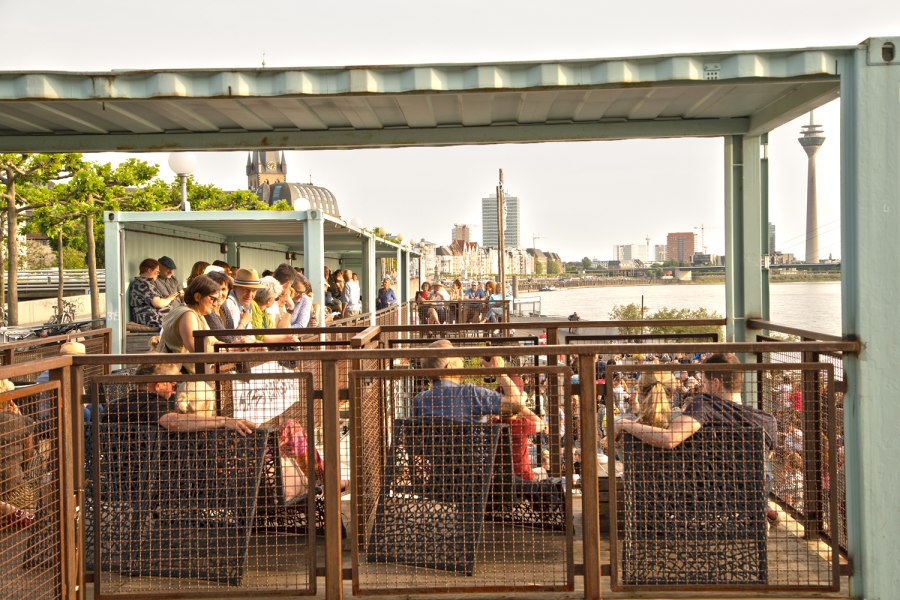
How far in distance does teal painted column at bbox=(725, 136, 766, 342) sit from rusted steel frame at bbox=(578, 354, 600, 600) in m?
3.17

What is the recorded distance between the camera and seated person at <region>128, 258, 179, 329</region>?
1134 centimetres

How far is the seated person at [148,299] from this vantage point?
1134 cm

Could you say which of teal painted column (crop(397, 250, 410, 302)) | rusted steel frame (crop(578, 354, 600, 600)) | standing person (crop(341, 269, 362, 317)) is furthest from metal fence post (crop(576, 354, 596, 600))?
teal painted column (crop(397, 250, 410, 302))

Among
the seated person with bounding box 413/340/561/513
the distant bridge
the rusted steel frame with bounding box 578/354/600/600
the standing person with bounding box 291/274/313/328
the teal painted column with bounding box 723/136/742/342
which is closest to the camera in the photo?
the rusted steel frame with bounding box 578/354/600/600

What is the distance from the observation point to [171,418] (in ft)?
14.6

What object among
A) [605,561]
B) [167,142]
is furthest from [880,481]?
[167,142]

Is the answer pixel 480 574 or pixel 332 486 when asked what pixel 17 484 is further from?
pixel 480 574

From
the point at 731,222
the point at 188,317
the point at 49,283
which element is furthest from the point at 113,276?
the point at 49,283

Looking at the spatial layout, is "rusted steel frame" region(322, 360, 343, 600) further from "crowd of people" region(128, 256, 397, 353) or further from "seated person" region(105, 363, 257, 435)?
"crowd of people" region(128, 256, 397, 353)

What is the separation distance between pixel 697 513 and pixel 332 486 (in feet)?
5.73

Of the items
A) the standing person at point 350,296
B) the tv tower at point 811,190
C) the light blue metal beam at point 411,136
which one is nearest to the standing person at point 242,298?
the light blue metal beam at point 411,136

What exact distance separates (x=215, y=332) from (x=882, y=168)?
483cm

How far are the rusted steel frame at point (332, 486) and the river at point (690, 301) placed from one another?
8401 cm

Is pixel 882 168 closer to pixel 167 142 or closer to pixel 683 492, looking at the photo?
pixel 683 492
